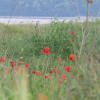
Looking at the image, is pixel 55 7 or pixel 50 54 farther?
pixel 50 54

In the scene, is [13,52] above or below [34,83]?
above

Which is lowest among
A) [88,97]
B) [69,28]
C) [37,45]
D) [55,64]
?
[88,97]

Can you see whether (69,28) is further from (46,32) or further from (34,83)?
(34,83)

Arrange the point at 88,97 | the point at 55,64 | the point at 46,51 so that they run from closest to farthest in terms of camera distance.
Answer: the point at 88,97 < the point at 46,51 < the point at 55,64

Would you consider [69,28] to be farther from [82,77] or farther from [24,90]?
[24,90]

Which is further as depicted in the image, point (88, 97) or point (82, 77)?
point (82, 77)

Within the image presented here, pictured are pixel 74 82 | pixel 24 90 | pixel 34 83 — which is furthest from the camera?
pixel 34 83

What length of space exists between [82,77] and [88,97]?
0.32 m

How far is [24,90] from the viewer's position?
1159 millimetres

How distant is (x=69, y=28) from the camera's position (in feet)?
16.0

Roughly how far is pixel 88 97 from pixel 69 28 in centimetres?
320

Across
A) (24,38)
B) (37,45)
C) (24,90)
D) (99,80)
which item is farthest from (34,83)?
(24,38)

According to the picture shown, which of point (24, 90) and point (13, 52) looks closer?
point (24, 90)

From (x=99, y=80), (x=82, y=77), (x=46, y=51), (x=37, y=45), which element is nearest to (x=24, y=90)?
(x=99, y=80)
